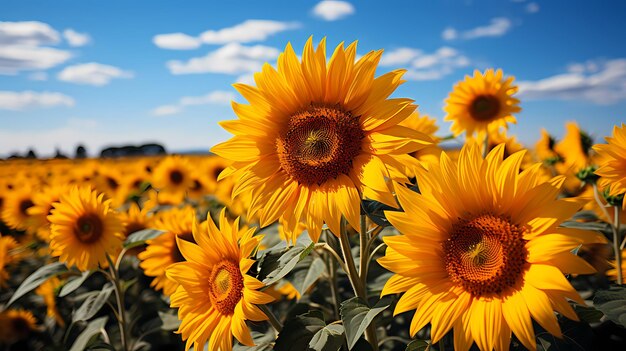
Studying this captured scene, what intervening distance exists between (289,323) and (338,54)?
1204 millimetres

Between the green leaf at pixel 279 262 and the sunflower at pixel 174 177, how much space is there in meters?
5.42

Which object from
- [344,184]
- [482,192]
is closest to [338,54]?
[344,184]

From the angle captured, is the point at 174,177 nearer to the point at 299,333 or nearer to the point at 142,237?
the point at 142,237

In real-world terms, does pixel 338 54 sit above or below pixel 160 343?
above

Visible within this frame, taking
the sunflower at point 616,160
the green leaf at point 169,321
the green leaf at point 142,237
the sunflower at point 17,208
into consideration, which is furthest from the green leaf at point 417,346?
the sunflower at point 17,208

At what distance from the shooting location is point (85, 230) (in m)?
3.88

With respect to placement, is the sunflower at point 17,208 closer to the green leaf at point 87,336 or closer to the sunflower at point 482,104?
the green leaf at point 87,336

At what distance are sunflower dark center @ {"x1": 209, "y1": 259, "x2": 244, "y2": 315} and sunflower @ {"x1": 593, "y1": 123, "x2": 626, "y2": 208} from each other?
173cm

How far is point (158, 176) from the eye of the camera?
7.34 m

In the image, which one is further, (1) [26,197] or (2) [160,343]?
(1) [26,197]

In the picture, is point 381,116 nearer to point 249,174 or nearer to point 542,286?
point 249,174

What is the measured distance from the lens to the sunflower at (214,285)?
2.08m

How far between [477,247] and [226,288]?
110cm

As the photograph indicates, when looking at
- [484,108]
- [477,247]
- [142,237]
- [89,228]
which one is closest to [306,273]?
[142,237]
